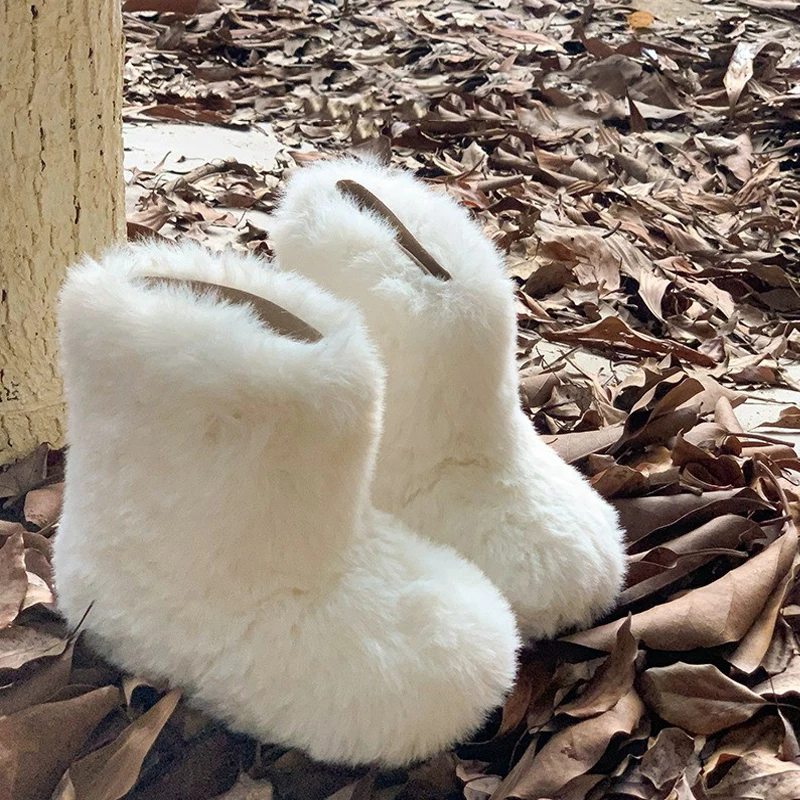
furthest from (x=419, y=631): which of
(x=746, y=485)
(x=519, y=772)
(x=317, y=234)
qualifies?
(x=746, y=485)

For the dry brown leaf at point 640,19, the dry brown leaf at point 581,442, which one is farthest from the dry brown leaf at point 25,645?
the dry brown leaf at point 640,19

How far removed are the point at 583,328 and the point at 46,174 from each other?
3.78ft

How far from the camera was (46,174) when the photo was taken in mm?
1388

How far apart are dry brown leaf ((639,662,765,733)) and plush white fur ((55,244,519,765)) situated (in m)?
0.20

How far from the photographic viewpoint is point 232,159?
3.03 metres

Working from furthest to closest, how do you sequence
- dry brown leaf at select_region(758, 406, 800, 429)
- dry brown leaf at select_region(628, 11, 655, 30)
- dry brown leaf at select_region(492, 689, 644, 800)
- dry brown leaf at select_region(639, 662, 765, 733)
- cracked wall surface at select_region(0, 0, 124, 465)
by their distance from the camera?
dry brown leaf at select_region(628, 11, 655, 30), dry brown leaf at select_region(758, 406, 800, 429), cracked wall surface at select_region(0, 0, 124, 465), dry brown leaf at select_region(639, 662, 765, 733), dry brown leaf at select_region(492, 689, 644, 800)

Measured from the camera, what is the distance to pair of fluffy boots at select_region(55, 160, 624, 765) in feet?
3.06

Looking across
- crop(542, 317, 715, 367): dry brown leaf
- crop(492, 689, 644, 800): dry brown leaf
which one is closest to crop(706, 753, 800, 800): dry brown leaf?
crop(492, 689, 644, 800): dry brown leaf

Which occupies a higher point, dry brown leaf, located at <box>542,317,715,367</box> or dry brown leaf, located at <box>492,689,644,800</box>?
dry brown leaf, located at <box>492,689,644,800</box>

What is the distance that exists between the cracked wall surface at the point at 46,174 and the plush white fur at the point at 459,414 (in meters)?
0.34

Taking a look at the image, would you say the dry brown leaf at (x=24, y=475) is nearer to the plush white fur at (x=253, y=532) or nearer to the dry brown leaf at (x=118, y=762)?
the plush white fur at (x=253, y=532)

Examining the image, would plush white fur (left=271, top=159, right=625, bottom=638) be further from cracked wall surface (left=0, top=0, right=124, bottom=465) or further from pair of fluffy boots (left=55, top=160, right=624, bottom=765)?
cracked wall surface (left=0, top=0, right=124, bottom=465)

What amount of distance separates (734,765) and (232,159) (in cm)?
234

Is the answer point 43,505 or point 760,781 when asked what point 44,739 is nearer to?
point 43,505
